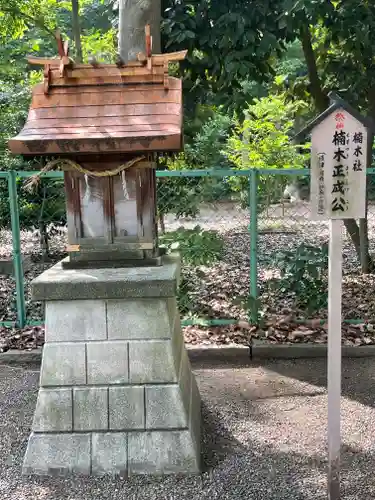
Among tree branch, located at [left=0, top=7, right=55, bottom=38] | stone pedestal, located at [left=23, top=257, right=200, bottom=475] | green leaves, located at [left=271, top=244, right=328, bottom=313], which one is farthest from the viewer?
tree branch, located at [left=0, top=7, right=55, bottom=38]

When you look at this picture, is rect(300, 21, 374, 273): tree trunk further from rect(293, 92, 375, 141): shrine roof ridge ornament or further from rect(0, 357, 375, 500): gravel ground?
rect(293, 92, 375, 141): shrine roof ridge ornament

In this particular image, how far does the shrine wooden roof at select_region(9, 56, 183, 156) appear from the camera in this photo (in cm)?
271

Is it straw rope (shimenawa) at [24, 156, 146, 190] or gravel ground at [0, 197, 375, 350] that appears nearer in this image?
straw rope (shimenawa) at [24, 156, 146, 190]

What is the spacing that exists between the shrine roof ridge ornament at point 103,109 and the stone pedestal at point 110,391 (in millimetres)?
727

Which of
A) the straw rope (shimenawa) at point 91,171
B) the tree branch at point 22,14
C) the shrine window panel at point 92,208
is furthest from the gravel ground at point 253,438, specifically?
the tree branch at point 22,14

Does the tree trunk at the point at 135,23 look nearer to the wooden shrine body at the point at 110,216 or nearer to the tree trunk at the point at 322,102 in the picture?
the wooden shrine body at the point at 110,216

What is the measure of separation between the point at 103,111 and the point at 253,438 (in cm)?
224

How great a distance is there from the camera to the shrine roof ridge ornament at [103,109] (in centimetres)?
271

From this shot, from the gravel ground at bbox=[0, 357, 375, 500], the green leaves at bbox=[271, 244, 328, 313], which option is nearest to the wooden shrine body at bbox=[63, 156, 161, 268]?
the gravel ground at bbox=[0, 357, 375, 500]

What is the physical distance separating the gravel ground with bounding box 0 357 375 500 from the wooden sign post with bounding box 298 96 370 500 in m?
0.97

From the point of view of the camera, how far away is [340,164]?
2.55 m

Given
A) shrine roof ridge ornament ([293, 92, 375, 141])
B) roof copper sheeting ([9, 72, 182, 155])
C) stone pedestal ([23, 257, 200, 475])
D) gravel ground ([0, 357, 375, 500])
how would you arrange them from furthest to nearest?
stone pedestal ([23, 257, 200, 475]) → gravel ground ([0, 357, 375, 500]) → roof copper sheeting ([9, 72, 182, 155]) → shrine roof ridge ornament ([293, 92, 375, 141])

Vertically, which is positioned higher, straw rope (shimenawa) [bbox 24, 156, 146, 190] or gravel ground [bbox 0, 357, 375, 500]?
straw rope (shimenawa) [bbox 24, 156, 146, 190]

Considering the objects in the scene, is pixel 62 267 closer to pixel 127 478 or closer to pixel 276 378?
pixel 127 478
